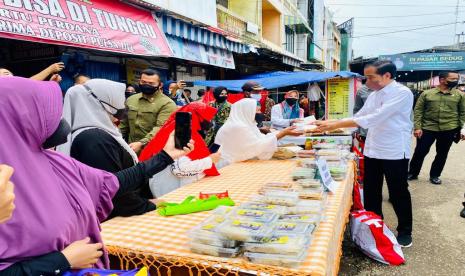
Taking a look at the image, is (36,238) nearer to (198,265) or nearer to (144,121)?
(198,265)

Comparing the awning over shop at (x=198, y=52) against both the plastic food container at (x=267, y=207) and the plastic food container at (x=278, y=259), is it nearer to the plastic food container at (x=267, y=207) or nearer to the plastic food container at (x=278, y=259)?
the plastic food container at (x=267, y=207)

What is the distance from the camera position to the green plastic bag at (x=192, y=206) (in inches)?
76.1

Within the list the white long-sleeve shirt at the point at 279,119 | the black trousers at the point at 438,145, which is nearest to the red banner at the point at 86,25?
the white long-sleeve shirt at the point at 279,119

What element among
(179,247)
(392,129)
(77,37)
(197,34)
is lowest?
(179,247)

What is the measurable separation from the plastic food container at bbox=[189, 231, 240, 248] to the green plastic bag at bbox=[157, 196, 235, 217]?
451mm

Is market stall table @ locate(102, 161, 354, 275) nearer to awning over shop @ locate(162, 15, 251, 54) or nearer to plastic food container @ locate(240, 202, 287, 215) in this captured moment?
plastic food container @ locate(240, 202, 287, 215)

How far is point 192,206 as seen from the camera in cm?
197

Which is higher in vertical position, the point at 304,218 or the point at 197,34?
the point at 197,34

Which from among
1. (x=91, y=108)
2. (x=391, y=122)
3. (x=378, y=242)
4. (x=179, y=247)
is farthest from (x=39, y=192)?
(x=391, y=122)

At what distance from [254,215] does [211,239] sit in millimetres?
284

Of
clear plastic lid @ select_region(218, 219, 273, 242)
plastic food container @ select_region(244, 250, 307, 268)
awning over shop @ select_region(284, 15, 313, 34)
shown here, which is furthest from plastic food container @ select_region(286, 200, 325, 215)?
awning over shop @ select_region(284, 15, 313, 34)

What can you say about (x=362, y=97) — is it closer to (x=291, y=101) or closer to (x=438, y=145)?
(x=438, y=145)

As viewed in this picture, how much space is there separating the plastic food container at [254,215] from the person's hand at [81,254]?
66 centimetres

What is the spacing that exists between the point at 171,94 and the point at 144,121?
2432 millimetres
